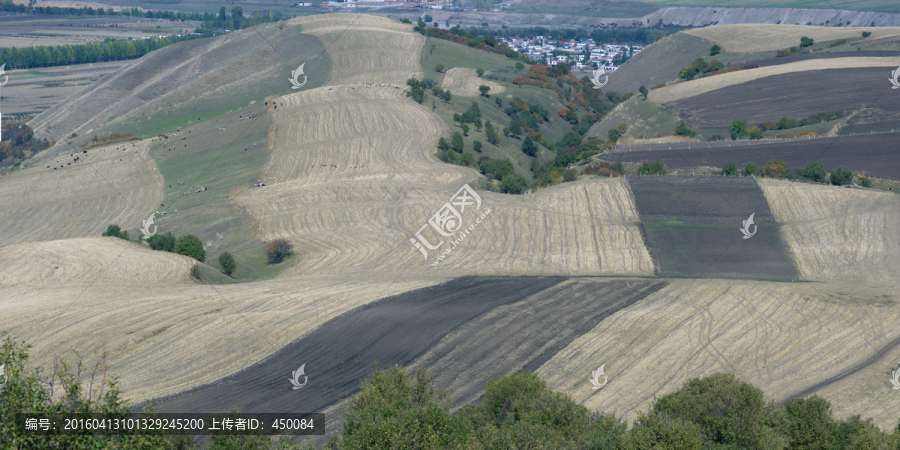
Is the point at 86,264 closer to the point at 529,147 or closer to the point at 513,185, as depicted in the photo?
the point at 513,185

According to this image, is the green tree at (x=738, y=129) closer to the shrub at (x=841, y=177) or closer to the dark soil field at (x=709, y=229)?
the shrub at (x=841, y=177)

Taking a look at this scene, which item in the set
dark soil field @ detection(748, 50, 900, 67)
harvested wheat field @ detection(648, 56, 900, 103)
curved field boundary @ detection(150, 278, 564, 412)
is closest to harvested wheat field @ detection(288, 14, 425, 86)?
harvested wheat field @ detection(648, 56, 900, 103)

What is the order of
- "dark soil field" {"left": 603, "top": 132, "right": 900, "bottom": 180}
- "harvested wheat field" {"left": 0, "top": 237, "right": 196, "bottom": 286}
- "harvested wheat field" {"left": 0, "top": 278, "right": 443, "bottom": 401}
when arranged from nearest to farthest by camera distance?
"harvested wheat field" {"left": 0, "top": 278, "right": 443, "bottom": 401}, "harvested wheat field" {"left": 0, "top": 237, "right": 196, "bottom": 286}, "dark soil field" {"left": 603, "top": 132, "right": 900, "bottom": 180}

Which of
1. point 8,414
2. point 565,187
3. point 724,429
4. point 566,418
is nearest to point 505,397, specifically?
point 566,418

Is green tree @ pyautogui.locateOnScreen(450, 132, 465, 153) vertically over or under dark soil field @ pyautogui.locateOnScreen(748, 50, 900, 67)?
under

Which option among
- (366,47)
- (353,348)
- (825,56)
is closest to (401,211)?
(353,348)

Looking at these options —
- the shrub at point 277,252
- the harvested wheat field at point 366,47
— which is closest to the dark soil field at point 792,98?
the harvested wheat field at point 366,47

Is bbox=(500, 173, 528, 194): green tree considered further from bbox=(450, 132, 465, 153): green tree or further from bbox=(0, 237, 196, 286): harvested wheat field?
bbox=(0, 237, 196, 286): harvested wheat field
